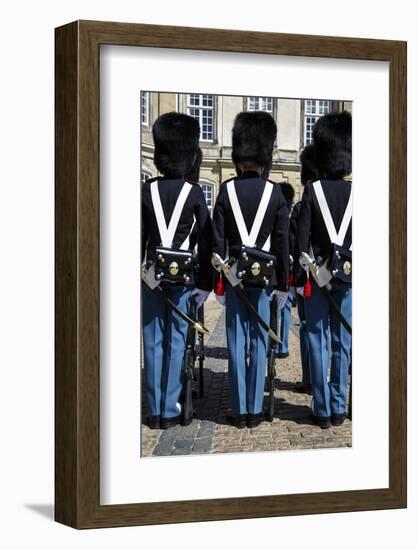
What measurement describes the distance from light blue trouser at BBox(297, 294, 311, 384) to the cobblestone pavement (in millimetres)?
38

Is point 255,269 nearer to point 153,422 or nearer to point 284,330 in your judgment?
point 284,330

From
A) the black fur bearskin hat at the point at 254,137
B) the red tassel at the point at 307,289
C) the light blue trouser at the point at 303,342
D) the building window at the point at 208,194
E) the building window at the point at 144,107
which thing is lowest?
the light blue trouser at the point at 303,342

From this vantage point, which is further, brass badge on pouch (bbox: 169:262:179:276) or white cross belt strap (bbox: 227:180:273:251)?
white cross belt strap (bbox: 227:180:273:251)

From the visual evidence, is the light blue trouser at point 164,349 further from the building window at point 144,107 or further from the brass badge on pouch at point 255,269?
the building window at point 144,107

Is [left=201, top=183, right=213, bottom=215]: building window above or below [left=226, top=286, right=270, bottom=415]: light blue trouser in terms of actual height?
above

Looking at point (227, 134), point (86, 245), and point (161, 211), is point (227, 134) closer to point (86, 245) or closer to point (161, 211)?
point (161, 211)

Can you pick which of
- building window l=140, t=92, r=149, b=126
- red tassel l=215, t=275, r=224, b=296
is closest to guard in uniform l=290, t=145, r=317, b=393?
red tassel l=215, t=275, r=224, b=296

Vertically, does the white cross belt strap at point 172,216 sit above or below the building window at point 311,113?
below

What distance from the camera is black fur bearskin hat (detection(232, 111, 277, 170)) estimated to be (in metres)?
7.04

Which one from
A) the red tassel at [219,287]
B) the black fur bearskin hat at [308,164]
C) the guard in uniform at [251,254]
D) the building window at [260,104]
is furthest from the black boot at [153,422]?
the building window at [260,104]

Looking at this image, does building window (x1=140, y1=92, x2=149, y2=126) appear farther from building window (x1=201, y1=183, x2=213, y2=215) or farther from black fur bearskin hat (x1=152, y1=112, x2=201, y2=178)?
building window (x1=201, y1=183, x2=213, y2=215)

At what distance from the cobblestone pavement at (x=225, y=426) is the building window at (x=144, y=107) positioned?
114 centimetres

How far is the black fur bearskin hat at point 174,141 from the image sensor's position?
22.6ft

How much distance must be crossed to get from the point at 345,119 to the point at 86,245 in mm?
1833
